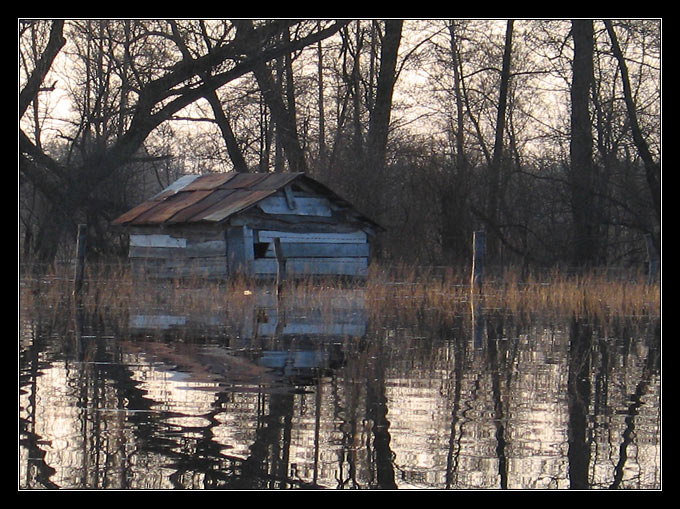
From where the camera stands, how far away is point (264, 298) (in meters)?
20.5

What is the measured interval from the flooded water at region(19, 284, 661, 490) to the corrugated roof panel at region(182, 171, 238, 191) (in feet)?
42.4

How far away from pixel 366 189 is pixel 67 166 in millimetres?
8060

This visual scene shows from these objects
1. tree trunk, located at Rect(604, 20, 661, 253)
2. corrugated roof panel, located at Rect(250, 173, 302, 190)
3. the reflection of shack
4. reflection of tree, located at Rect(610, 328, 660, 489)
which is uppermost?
tree trunk, located at Rect(604, 20, 661, 253)

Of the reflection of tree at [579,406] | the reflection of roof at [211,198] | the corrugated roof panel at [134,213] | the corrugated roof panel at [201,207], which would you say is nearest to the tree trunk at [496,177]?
the reflection of roof at [211,198]

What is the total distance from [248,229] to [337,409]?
16.4 meters

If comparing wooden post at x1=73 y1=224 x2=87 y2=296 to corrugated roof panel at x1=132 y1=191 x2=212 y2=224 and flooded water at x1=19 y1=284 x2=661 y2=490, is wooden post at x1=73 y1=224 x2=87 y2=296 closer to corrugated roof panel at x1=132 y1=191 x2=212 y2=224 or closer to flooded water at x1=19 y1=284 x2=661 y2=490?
corrugated roof panel at x1=132 y1=191 x2=212 y2=224

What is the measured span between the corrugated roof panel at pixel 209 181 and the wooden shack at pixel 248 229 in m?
0.04

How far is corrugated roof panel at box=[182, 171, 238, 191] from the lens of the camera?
2683 cm

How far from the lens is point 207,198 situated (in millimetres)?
26062

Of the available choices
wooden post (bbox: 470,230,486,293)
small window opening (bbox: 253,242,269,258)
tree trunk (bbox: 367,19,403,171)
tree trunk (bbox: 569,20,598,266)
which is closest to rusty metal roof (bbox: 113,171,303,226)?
small window opening (bbox: 253,242,269,258)

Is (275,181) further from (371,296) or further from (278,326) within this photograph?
(278,326)

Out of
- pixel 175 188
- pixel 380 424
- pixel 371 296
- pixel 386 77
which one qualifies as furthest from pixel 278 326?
pixel 386 77

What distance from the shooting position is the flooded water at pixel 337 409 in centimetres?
618

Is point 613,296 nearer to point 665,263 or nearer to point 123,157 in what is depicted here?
point 665,263
